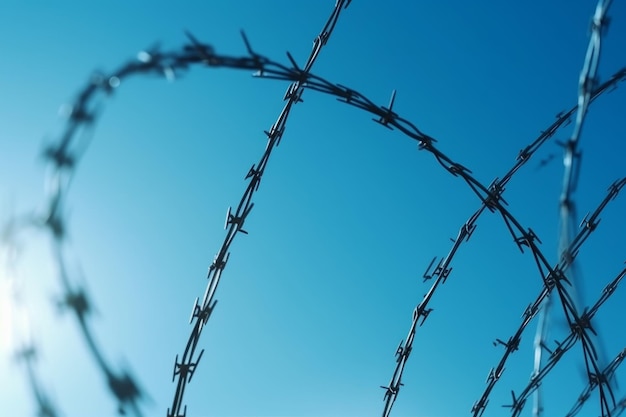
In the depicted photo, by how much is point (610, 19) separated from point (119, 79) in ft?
11.6

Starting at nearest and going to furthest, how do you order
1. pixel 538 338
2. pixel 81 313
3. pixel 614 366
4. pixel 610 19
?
1. pixel 81 313
2. pixel 610 19
3. pixel 538 338
4. pixel 614 366

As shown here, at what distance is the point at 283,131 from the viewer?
5832 millimetres

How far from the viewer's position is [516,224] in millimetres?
6023

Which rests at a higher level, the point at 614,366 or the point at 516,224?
the point at 516,224

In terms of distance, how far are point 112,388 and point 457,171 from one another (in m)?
3.46

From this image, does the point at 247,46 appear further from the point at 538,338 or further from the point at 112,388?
the point at 538,338

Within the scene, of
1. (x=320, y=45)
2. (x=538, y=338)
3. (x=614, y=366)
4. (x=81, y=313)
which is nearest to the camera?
(x=81, y=313)

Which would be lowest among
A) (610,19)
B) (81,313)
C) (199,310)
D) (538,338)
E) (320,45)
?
(81,313)

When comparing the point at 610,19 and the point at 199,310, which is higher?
the point at 610,19

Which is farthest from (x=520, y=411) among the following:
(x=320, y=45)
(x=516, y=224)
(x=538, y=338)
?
(x=320, y=45)

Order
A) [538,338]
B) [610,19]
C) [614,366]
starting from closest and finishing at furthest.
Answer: [610,19]
[538,338]
[614,366]

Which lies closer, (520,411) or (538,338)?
(538,338)

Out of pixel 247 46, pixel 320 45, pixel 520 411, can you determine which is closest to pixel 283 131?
pixel 320 45

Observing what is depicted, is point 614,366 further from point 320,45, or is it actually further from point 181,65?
point 181,65
